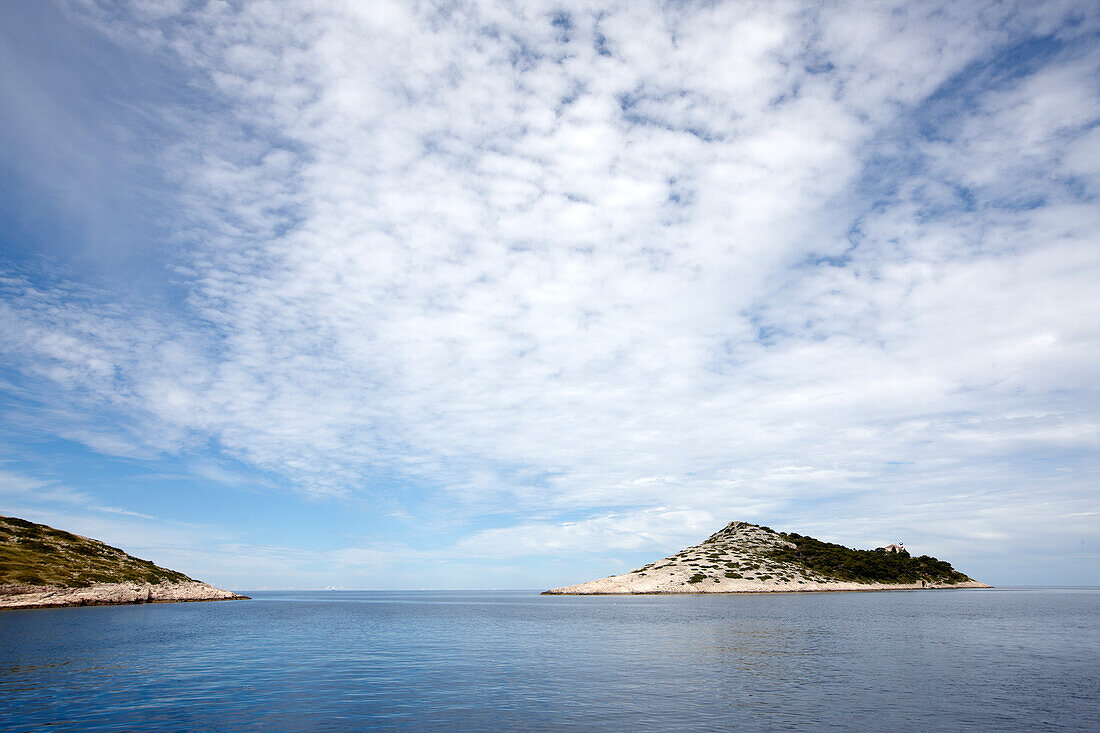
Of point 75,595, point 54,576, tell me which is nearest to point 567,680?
point 75,595

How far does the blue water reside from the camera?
3784cm

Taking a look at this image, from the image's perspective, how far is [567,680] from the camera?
5194 centimetres

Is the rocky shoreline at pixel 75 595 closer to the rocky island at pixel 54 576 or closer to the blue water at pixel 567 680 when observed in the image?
the rocky island at pixel 54 576

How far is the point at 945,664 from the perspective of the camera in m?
59.1

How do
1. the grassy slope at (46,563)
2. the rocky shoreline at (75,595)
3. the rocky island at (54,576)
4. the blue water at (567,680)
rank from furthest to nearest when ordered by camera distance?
the grassy slope at (46,563) < the rocky island at (54,576) < the rocky shoreline at (75,595) < the blue water at (567,680)

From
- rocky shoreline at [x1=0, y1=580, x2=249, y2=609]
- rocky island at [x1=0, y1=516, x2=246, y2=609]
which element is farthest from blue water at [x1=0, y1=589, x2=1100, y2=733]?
rocky island at [x1=0, y1=516, x2=246, y2=609]

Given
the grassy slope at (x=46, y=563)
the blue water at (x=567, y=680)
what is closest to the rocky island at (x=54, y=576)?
the grassy slope at (x=46, y=563)

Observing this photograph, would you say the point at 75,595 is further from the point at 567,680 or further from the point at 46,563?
the point at 567,680

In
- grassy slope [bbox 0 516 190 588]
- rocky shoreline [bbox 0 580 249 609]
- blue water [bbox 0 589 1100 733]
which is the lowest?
blue water [bbox 0 589 1100 733]

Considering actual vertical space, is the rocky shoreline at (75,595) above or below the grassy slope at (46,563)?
below

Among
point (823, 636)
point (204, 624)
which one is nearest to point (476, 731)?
point (823, 636)

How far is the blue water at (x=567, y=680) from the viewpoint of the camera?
124 ft

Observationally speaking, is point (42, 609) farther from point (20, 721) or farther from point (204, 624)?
point (20, 721)

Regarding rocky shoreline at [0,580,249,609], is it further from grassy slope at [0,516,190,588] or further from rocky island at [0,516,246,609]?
grassy slope at [0,516,190,588]
